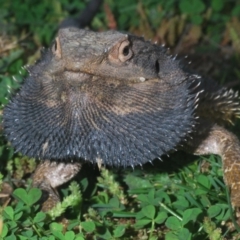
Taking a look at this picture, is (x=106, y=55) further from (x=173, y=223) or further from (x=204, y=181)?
(x=204, y=181)

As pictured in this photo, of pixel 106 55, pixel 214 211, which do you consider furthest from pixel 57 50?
pixel 214 211

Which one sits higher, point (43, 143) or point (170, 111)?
point (170, 111)

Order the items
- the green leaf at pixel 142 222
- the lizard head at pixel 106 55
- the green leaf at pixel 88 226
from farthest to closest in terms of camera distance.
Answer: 1. the green leaf at pixel 142 222
2. the green leaf at pixel 88 226
3. the lizard head at pixel 106 55

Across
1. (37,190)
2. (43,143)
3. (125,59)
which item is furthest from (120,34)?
(37,190)

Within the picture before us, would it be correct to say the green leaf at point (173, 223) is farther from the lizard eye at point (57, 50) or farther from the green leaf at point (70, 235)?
the lizard eye at point (57, 50)

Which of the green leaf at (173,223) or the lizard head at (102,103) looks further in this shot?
the green leaf at (173,223)

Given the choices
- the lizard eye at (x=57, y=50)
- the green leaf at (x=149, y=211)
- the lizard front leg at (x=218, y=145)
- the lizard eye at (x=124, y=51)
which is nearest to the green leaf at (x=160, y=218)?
the green leaf at (x=149, y=211)

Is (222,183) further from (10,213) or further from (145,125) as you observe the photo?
(10,213)
